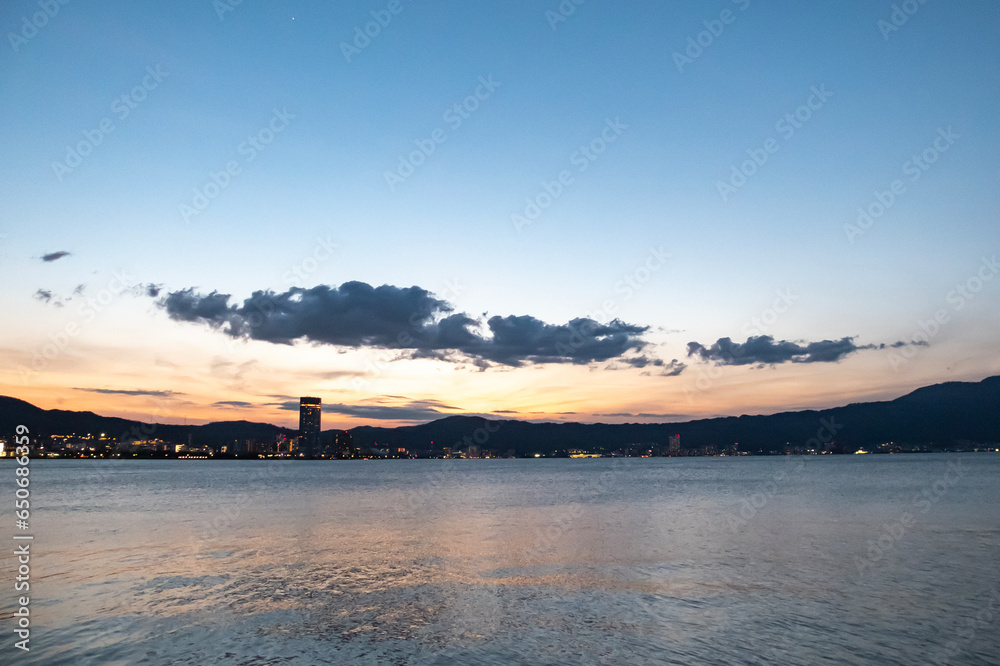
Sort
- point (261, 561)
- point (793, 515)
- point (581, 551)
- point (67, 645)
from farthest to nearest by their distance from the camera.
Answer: point (793, 515) < point (581, 551) < point (261, 561) < point (67, 645)

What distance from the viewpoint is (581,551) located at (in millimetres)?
35438

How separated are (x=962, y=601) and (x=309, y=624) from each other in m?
23.2

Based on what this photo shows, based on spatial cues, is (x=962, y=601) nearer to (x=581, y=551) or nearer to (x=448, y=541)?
(x=581, y=551)

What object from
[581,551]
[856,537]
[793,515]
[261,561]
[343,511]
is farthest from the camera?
[343,511]

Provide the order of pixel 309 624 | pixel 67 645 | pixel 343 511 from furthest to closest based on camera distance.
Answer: pixel 343 511, pixel 309 624, pixel 67 645

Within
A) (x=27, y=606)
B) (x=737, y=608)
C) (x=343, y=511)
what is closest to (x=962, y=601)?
(x=737, y=608)

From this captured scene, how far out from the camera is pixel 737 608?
73.5 feet

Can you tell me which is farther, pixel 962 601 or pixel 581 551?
pixel 581 551

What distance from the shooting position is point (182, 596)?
23.9 meters

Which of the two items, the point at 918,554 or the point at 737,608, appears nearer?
the point at 737,608

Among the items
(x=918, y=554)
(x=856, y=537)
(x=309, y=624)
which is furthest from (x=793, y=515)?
(x=309, y=624)

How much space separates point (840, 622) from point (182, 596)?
23.4 m

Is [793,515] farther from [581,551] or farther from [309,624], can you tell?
[309,624]

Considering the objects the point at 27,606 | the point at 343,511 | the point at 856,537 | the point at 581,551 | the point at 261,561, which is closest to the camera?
the point at 27,606
